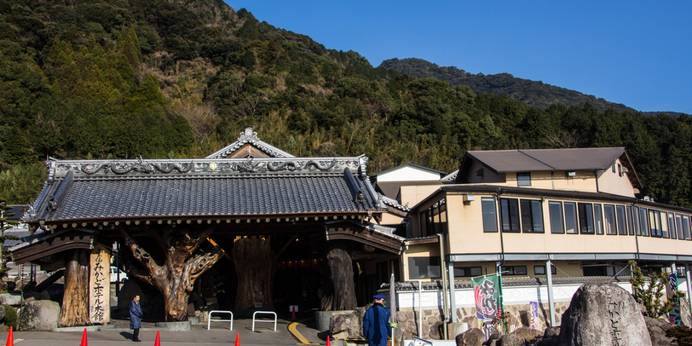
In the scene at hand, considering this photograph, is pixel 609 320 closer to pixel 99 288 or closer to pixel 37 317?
pixel 99 288

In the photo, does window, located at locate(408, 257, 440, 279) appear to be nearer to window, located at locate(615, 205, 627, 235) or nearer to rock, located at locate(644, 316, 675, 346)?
window, located at locate(615, 205, 627, 235)

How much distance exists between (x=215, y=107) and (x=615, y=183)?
174 feet

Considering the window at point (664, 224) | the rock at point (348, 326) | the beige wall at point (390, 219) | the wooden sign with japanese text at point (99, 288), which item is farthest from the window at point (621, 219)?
the wooden sign with japanese text at point (99, 288)

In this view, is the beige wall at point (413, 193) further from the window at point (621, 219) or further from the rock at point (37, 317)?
the rock at point (37, 317)

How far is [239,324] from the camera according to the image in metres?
21.6

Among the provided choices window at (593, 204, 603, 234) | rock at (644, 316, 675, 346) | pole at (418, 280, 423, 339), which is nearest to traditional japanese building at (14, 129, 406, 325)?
pole at (418, 280, 423, 339)

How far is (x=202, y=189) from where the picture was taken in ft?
71.2

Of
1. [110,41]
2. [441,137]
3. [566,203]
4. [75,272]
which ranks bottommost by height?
[75,272]

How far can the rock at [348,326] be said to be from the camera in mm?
18094

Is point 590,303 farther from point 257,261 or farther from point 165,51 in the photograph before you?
point 165,51

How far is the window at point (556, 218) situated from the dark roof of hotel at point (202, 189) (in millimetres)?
9312

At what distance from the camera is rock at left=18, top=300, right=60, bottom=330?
60.7 feet

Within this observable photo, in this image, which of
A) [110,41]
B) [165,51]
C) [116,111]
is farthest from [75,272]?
Result: [165,51]

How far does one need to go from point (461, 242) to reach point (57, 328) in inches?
575
